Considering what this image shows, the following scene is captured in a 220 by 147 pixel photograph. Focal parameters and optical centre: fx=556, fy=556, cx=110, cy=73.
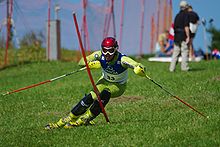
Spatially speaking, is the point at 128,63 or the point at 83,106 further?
the point at 83,106

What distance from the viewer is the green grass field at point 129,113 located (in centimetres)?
838

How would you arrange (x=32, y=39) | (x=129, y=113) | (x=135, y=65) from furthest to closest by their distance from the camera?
(x=32, y=39), (x=129, y=113), (x=135, y=65)

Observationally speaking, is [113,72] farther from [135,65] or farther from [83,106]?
[83,106]

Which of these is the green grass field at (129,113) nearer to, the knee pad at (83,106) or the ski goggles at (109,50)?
the knee pad at (83,106)

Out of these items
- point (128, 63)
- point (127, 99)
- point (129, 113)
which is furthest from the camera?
point (127, 99)

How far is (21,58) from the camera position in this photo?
26.1 meters

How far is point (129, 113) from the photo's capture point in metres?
11.4

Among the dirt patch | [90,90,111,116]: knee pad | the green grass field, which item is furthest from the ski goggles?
the dirt patch

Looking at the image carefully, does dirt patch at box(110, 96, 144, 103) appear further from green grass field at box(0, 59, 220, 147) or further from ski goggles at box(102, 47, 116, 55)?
ski goggles at box(102, 47, 116, 55)

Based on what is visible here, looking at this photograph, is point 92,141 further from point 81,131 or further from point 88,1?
point 88,1

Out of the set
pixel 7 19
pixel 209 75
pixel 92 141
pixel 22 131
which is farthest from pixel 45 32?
pixel 92 141

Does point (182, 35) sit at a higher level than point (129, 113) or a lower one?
higher

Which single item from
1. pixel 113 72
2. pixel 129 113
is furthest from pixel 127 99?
pixel 113 72

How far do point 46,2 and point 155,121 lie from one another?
17.0 meters
